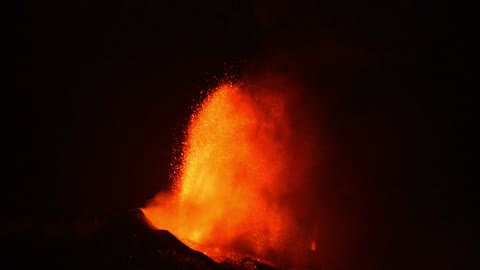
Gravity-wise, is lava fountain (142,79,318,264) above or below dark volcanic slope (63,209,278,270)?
above

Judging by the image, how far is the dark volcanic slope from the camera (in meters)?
11.4

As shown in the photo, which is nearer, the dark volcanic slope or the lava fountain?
the dark volcanic slope

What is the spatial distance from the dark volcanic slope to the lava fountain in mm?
4215

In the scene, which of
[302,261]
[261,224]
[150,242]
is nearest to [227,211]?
[261,224]

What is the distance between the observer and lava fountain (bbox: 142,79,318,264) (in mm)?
19828

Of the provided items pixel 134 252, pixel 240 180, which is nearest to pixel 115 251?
pixel 134 252

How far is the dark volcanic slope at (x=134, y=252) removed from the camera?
37.4 ft

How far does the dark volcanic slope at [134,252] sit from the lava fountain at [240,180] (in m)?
4.22

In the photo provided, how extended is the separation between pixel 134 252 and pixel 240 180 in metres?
13.5

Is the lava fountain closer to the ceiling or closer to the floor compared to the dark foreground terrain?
closer to the ceiling

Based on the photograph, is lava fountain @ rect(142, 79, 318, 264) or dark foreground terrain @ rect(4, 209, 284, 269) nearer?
dark foreground terrain @ rect(4, 209, 284, 269)

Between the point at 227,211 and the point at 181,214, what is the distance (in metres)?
3.89

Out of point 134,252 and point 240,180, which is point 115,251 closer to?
point 134,252

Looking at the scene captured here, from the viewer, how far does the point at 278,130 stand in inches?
1121
